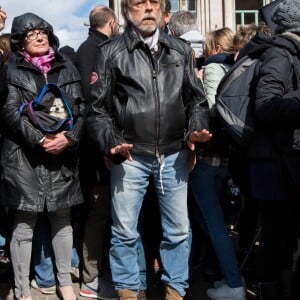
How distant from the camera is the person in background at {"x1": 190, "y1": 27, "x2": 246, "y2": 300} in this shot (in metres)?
4.52

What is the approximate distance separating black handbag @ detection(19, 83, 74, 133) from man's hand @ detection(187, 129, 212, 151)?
0.87 m

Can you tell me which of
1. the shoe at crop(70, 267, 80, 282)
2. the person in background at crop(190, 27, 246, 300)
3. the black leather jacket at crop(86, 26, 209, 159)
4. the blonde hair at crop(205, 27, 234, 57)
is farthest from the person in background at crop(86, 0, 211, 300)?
the blonde hair at crop(205, 27, 234, 57)

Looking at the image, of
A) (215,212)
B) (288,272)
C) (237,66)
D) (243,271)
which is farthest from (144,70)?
(243,271)

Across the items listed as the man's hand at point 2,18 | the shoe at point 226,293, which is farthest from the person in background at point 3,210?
the shoe at point 226,293

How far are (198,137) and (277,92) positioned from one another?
597mm

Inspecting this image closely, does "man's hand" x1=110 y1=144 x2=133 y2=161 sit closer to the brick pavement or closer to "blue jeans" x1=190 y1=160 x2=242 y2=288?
"blue jeans" x1=190 y1=160 x2=242 y2=288

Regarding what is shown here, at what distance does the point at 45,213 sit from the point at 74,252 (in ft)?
2.13

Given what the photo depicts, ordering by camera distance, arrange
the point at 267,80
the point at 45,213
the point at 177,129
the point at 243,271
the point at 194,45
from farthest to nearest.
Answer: the point at 194,45, the point at 243,271, the point at 45,213, the point at 177,129, the point at 267,80

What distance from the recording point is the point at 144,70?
13.2 ft

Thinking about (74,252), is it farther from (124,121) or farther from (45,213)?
(124,121)

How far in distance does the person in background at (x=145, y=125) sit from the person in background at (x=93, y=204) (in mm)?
566

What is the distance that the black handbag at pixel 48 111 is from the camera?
4180mm

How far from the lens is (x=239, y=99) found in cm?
402

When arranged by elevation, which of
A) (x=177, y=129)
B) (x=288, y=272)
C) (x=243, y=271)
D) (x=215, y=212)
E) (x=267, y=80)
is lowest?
(x=243, y=271)
